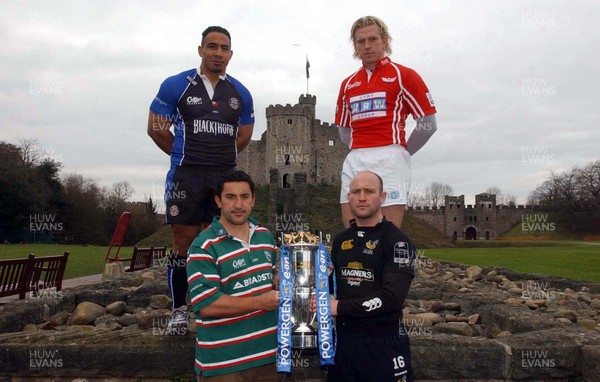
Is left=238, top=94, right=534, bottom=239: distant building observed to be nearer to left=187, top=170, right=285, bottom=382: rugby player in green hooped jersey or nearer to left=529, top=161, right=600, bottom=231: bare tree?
left=529, top=161, right=600, bottom=231: bare tree

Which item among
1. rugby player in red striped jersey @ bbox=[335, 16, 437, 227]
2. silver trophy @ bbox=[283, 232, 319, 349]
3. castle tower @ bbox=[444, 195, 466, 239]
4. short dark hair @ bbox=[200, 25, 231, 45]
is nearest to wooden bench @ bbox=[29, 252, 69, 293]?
short dark hair @ bbox=[200, 25, 231, 45]

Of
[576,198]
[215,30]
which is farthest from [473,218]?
[215,30]

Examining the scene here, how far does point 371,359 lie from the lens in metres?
2.82

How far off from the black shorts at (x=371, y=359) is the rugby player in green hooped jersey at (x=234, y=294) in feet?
1.23

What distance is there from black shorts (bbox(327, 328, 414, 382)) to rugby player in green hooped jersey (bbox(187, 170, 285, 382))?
374mm

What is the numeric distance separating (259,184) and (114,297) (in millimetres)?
46885

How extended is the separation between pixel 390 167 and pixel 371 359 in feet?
5.50

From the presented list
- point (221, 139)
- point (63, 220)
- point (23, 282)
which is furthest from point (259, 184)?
point (221, 139)

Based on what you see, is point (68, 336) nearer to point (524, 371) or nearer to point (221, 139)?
point (221, 139)

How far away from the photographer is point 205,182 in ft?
13.1

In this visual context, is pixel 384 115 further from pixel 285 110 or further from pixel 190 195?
pixel 285 110

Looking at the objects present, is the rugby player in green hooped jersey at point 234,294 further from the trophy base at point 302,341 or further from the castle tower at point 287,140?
the castle tower at point 287,140

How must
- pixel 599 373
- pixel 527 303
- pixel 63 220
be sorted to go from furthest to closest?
→ pixel 63 220
pixel 527 303
pixel 599 373

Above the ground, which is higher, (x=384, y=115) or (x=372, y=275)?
(x=384, y=115)
